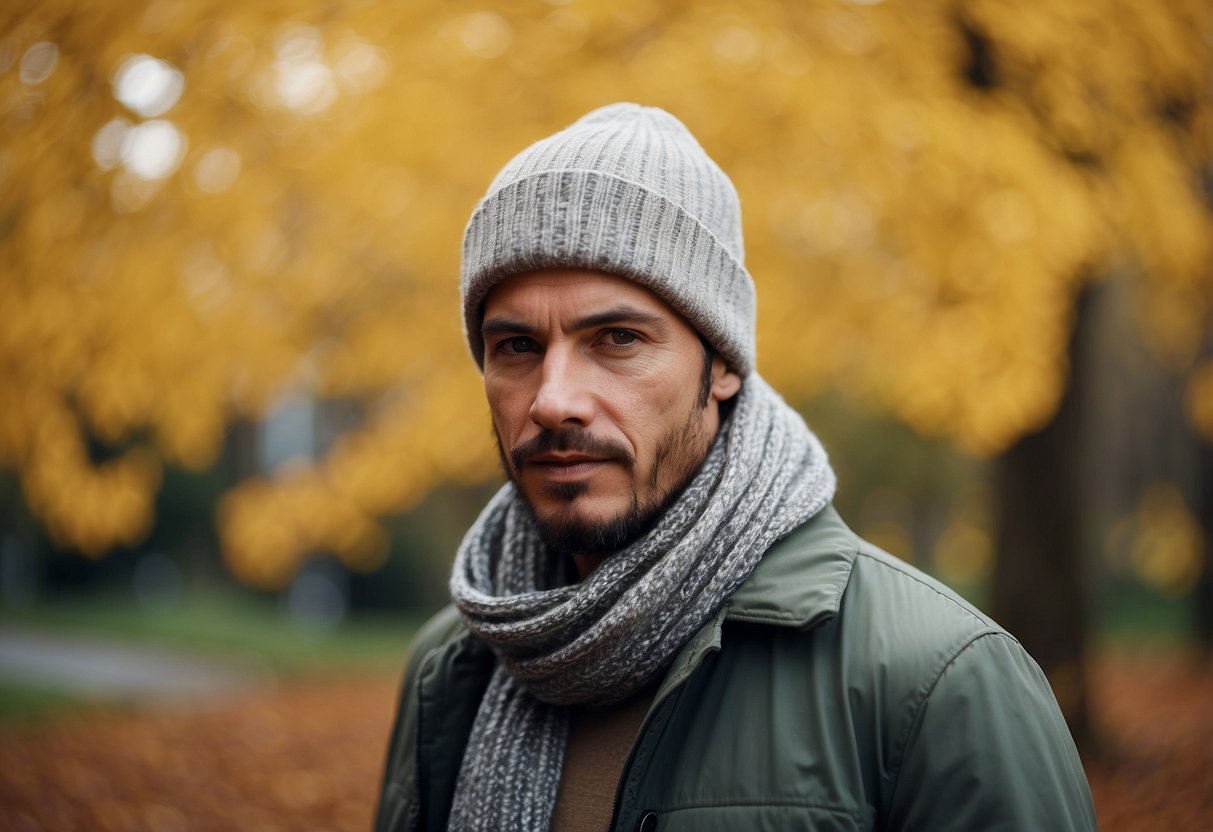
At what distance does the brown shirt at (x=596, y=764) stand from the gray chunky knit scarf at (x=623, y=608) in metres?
0.03

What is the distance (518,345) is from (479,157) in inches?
113

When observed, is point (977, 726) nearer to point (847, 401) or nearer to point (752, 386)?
point (752, 386)

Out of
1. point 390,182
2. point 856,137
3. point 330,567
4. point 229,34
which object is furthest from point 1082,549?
point 330,567

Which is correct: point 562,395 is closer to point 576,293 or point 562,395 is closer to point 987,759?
point 576,293

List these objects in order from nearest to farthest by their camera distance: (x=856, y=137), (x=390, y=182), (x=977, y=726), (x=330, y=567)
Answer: (x=977, y=726)
(x=856, y=137)
(x=390, y=182)
(x=330, y=567)

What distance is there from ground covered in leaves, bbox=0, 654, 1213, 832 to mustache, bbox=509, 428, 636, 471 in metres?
4.33

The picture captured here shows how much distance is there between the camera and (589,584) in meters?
1.90

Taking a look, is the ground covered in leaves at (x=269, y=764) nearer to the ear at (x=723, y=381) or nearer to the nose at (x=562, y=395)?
Result: the ear at (x=723, y=381)

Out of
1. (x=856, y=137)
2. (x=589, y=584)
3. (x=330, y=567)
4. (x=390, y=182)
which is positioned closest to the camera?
(x=589, y=584)

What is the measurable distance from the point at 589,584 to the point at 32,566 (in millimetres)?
18781

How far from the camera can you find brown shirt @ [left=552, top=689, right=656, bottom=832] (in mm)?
1870

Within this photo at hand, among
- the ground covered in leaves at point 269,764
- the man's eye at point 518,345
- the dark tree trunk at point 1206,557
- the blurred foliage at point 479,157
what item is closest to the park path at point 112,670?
the ground covered in leaves at point 269,764

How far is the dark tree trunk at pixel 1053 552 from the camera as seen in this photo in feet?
18.8

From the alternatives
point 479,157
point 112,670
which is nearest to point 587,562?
point 479,157
